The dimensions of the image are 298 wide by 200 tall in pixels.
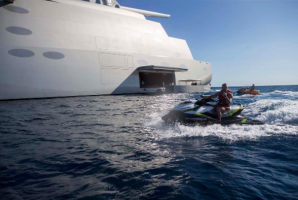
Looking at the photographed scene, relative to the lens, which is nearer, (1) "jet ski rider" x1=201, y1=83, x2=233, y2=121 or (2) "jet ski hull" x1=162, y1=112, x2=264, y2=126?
(2) "jet ski hull" x1=162, y1=112, x2=264, y2=126

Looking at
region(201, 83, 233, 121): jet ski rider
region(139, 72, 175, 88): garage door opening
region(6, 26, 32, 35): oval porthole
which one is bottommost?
region(201, 83, 233, 121): jet ski rider

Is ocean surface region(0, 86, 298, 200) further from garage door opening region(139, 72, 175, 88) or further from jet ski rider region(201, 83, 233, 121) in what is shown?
garage door opening region(139, 72, 175, 88)

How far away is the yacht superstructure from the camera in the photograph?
19500mm

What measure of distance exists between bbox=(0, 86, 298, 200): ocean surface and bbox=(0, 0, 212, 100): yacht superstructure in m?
16.9

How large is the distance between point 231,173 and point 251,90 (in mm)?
26180

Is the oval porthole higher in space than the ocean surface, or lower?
higher

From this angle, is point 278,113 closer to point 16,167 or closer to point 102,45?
point 16,167

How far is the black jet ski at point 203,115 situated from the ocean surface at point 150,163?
45cm

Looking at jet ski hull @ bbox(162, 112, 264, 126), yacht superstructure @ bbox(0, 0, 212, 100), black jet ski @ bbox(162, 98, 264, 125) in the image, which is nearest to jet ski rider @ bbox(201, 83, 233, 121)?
black jet ski @ bbox(162, 98, 264, 125)

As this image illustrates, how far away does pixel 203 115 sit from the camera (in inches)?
256

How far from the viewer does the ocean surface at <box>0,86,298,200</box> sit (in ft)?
8.49

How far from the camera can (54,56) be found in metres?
21.5

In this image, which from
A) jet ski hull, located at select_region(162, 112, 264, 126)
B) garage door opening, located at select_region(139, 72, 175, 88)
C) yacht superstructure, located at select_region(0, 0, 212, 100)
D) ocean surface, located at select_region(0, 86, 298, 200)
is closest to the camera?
ocean surface, located at select_region(0, 86, 298, 200)

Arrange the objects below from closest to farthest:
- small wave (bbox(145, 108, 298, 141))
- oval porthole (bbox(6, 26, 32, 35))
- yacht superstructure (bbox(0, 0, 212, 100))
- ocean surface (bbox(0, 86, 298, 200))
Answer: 1. ocean surface (bbox(0, 86, 298, 200))
2. small wave (bbox(145, 108, 298, 141))
3. yacht superstructure (bbox(0, 0, 212, 100))
4. oval porthole (bbox(6, 26, 32, 35))
